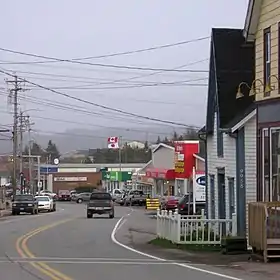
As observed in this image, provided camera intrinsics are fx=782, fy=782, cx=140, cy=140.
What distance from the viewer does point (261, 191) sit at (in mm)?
25016

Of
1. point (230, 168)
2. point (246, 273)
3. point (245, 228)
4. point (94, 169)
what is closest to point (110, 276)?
point (246, 273)

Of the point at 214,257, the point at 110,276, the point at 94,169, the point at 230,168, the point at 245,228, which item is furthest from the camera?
the point at 94,169

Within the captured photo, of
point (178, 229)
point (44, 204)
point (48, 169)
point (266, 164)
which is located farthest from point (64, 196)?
point (266, 164)

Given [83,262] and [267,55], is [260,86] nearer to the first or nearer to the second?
[267,55]

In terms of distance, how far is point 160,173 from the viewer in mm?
89562

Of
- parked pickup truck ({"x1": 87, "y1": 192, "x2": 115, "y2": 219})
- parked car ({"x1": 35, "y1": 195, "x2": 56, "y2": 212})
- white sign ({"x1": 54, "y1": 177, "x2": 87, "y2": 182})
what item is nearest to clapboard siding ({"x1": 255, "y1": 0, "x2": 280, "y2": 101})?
parked pickup truck ({"x1": 87, "y1": 192, "x2": 115, "y2": 219})

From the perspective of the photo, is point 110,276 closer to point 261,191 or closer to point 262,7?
point 261,191

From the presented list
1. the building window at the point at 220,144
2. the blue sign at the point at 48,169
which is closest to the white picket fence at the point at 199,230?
the building window at the point at 220,144

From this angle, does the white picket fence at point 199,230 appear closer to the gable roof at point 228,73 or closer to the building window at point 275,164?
the building window at point 275,164

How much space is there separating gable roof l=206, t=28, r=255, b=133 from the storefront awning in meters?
51.1

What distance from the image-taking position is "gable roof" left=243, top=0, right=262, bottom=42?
2536 centimetres

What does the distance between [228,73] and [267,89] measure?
6.88 m

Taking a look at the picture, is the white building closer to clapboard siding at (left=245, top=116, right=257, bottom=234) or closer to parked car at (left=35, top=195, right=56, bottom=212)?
clapboard siding at (left=245, top=116, right=257, bottom=234)

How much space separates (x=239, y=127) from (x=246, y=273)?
9642 mm
